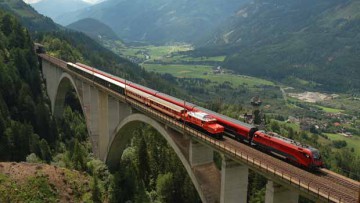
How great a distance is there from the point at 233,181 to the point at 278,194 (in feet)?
16.3

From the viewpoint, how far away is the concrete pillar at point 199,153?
3761 cm

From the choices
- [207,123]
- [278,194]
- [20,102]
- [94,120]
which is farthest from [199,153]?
[20,102]

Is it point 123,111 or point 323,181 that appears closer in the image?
point 323,181

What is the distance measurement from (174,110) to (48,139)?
1978 inches

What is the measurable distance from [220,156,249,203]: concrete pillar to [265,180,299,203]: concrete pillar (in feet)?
14.5

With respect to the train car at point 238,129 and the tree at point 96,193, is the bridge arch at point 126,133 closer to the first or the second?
the train car at point 238,129

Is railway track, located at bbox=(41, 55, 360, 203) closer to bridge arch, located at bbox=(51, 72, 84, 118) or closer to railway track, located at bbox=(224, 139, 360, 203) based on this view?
railway track, located at bbox=(224, 139, 360, 203)

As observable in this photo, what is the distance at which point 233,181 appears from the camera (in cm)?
3177

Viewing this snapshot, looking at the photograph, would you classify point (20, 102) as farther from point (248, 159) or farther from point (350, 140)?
point (350, 140)

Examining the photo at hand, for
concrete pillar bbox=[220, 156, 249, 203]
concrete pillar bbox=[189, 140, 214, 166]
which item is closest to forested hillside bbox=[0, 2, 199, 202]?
concrete pillar bbox=[189, 140, 214, 166]

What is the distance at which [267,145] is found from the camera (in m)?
32.5

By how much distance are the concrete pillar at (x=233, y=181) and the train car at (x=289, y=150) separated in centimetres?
289

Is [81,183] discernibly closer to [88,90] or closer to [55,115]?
[88,90]

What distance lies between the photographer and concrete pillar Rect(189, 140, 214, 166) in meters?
37.6
